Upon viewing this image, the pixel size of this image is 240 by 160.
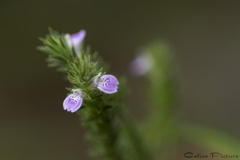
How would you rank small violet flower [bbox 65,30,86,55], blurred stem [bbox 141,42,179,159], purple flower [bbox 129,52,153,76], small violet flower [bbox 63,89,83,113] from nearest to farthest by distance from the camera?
small violet flower [bbox 63,89,83,113], small violet flower [bbox 65,30,86,55], blurred stem [bbox 141,42,179,159], purple flower [bbox 129,52,153,76]

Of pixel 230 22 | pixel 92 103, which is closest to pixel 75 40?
pixel 92 103


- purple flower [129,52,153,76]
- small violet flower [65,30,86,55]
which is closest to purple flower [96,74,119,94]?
small violet flower [65,30,86,55]

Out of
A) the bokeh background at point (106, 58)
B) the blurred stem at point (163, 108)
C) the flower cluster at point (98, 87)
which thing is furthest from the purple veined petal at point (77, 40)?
the bokeh background at point (106, 58)

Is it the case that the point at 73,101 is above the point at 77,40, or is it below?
below

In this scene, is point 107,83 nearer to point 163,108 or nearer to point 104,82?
point 104,82

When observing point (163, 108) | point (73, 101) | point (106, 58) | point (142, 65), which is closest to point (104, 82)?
point (73, 101)

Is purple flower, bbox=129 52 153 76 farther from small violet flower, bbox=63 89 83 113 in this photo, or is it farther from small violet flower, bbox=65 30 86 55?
small violet flower, bbox=63 89 83 113
